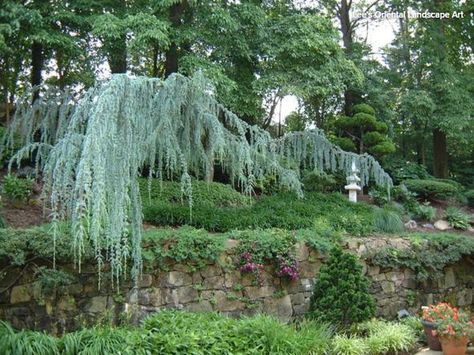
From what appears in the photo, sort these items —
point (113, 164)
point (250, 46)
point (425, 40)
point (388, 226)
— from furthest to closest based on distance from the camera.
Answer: point (425, 40) < point (250, 46) < point (388, 226) < point (113, 164)

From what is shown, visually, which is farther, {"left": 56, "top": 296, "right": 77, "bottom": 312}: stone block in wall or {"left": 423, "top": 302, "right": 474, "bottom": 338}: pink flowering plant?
{"left": 423, "top": 302, "right": 474, "bottom": 338}: pink flowering plant

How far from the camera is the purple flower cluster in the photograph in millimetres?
5797

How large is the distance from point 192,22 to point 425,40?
7081 mm

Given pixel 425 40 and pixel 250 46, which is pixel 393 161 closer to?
pixel 425 40

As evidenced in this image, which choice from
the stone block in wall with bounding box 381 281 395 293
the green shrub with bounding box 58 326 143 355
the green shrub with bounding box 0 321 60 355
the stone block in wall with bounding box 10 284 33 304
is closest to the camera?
the green shrub with bounding box 0 321 60 355

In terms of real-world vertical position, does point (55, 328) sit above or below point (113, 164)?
below

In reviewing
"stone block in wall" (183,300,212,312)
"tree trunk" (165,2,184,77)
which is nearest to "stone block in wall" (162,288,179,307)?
"stone block in wall" (183,300,212,312)

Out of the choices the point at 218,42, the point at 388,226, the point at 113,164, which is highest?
the point at 218,42

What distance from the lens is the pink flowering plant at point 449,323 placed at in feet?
17.2

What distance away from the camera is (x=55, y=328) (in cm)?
442

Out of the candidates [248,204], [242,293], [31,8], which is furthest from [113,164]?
[31,8]

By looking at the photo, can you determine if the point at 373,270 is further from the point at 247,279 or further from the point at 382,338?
the point at 247,279

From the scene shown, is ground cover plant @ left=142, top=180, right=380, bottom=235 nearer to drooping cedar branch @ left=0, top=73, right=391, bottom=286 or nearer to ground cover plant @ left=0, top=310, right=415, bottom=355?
drooping cedar branch @ left=0, top=73, right=391, bottom=286

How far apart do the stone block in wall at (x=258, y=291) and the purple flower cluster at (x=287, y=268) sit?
0.74ft
